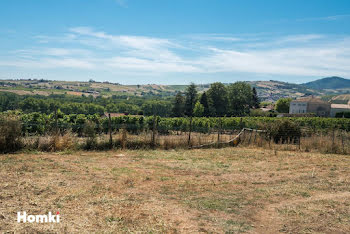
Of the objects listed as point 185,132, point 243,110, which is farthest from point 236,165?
point 243,110

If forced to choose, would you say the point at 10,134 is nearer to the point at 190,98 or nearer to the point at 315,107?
the point at 190,98

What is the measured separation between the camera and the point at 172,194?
6773mm

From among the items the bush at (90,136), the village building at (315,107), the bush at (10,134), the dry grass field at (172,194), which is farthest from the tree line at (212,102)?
the dry grass field at (172,194)

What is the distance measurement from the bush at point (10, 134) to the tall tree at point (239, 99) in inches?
2596

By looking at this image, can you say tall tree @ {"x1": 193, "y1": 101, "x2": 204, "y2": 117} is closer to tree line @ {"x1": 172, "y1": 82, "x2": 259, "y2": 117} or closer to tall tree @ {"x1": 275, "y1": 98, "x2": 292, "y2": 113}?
tree line @ {"x1": 172, "y1": 82, "x2": 259, "y2": 117}

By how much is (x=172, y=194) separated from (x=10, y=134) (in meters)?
7.49

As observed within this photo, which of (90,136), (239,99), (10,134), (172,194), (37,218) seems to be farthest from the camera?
(239,99)

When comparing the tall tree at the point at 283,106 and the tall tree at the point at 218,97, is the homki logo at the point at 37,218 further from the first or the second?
the tall tree at the point at 283,106

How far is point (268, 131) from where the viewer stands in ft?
57.8

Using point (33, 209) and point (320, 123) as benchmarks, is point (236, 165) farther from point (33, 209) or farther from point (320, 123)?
point (320, 123)

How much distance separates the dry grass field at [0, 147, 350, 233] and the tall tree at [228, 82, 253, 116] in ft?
212

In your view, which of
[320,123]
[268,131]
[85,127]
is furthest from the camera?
[320,123]

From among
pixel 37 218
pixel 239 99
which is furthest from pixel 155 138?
pixel 239 99

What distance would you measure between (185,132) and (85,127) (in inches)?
211
